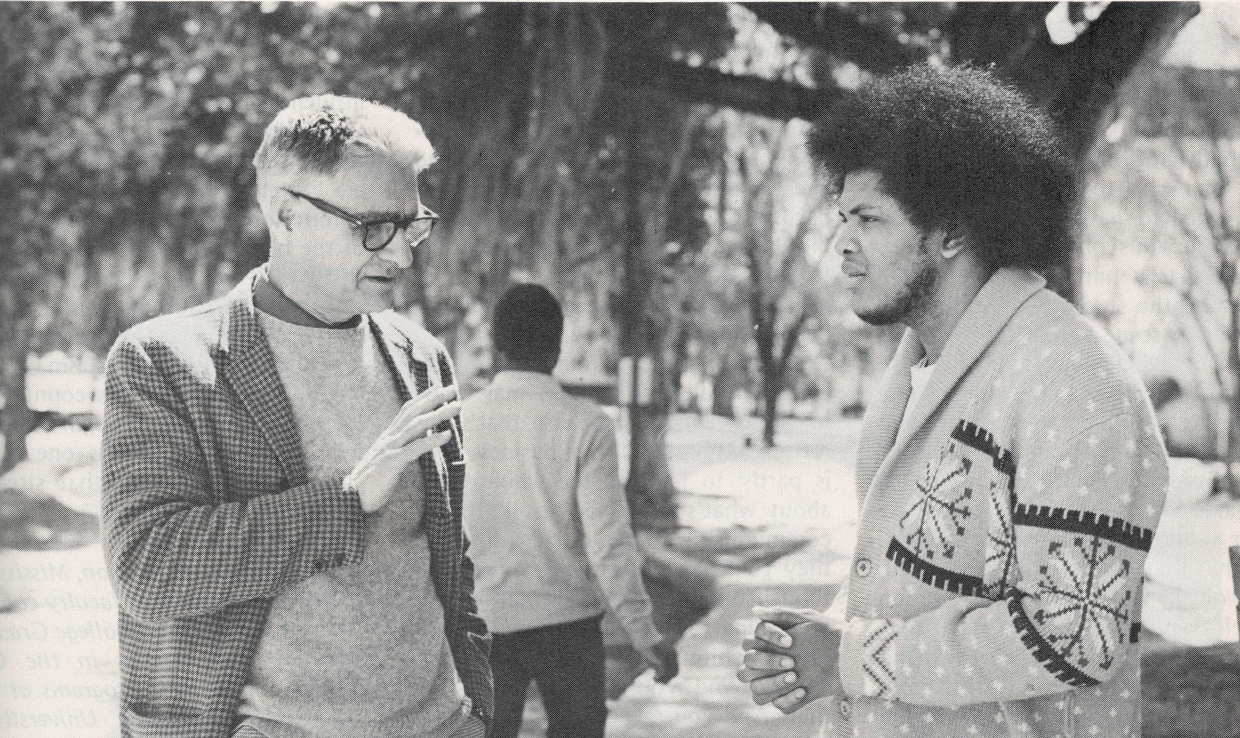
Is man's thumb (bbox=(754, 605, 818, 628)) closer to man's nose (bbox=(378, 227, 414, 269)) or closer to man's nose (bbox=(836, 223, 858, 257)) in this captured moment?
man's nose (bbox=(836, 223, 858, 257))

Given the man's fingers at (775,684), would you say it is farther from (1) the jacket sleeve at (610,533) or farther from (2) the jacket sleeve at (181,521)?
(1) the jacket sleeve at (610,533)

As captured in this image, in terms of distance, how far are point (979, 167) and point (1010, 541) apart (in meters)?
0.55

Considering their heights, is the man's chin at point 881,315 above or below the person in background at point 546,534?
above

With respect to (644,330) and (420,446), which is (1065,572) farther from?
(644,330)

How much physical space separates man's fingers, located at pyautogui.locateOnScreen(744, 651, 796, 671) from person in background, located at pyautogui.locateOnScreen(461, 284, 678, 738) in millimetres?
1622

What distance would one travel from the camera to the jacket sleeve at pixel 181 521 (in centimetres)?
156

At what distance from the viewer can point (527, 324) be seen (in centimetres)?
336

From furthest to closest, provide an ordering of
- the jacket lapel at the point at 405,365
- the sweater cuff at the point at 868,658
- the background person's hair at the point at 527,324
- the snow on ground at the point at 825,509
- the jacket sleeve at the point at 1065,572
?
the snow on ground at the point at 825,509 → the background person's hair at the point at 527,324 → the jacket lapel at the point at 405,365 → the sweater cuff at the point at 868,658 → the jacket sleeve at the point at 1065,572

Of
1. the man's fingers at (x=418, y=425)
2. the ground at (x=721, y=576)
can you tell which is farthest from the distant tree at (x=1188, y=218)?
the man's fingers at (x=418, y=425)

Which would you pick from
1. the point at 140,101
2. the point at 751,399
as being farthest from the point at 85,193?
the point at 751,399

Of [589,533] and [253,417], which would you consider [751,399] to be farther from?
[253,417]

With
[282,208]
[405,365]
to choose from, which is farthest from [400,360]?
[282,208]

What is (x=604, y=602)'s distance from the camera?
336cm

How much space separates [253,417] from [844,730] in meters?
0.97
